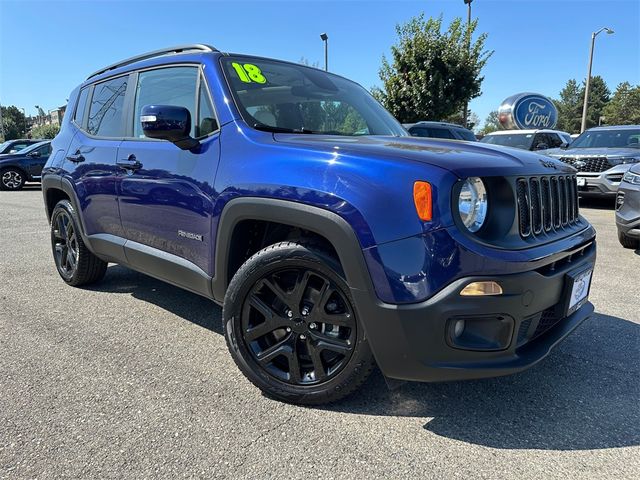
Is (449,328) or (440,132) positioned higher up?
(440,132)

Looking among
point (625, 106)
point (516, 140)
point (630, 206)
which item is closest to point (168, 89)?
point (630, 206)

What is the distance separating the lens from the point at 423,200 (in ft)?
6.43

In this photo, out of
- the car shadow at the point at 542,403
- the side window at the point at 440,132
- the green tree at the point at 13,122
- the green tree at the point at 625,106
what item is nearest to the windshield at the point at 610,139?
the side window at the point at 440,132

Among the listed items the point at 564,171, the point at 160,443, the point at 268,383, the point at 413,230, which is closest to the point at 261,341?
the point at 268,383

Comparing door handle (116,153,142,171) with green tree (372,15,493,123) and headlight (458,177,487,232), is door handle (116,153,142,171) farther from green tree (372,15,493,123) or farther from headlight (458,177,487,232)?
green tree (372,15,493,123)

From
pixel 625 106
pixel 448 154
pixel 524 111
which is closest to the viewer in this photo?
pixel 448 154

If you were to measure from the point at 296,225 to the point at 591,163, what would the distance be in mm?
8641

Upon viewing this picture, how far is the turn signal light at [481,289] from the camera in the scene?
1934 mm

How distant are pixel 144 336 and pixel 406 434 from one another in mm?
1948

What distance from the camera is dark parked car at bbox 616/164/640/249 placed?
16.8ft

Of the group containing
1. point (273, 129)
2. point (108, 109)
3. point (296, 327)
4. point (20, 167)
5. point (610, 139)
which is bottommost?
point (20, 167)

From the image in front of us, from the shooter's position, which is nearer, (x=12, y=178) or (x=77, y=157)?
(x=77, y=157)

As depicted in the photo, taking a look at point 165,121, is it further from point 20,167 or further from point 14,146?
point 14,146

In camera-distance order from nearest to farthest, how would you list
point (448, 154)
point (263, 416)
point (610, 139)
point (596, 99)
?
1. point (448, 154)
2. point (263, 416)
3. point (610, 139)
4. point (596, 99)
